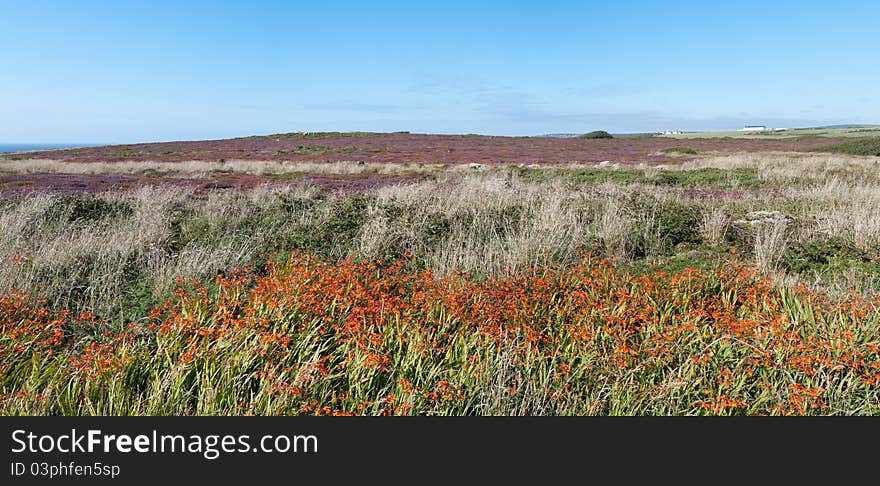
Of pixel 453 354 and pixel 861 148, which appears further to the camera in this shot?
pixel 861 148

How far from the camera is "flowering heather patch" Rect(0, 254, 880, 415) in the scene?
325cm

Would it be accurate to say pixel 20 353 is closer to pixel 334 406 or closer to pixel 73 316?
pixel 73 316

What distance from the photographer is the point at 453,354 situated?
3939 mm

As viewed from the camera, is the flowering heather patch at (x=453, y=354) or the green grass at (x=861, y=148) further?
the green grass at (x=861, y=148)

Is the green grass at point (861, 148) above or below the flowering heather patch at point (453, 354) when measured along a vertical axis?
above

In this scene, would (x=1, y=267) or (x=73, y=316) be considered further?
(x=1, y=267)

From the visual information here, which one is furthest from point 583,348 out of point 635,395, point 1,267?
point 1,267

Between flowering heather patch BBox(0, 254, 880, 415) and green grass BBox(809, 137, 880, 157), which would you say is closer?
flowering heather patch BBox(0, 254, 880, 415)

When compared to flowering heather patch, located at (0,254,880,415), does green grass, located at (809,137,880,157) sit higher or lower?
higher

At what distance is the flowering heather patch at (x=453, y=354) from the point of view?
10.7 feet

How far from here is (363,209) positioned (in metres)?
10.4

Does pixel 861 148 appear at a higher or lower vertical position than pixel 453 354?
higher

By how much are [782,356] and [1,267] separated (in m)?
7.87

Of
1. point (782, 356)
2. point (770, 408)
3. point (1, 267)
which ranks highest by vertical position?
point (1, 267)
